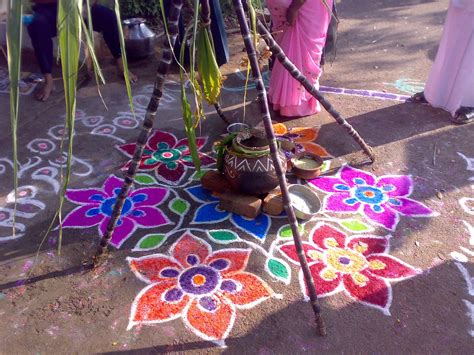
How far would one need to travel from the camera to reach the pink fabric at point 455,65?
3.87 metres

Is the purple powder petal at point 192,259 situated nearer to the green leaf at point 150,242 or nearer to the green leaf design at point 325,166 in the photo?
the green leaf at point 150,242

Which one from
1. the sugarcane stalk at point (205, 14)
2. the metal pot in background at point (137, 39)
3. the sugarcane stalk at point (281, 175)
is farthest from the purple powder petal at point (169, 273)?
the metal pot in background at point (137, 39)

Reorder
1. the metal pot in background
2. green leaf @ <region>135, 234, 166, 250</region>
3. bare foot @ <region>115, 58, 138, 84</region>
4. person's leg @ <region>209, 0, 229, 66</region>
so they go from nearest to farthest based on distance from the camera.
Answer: green leaf @ <region>135, 234, 166, 250</region> → person's leg @ <region>209, 0, 229, 66</region> → bare foot @ <region>115, 58, 138, 84</region> → the metal pot in background

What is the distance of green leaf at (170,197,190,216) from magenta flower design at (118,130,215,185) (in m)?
0.22

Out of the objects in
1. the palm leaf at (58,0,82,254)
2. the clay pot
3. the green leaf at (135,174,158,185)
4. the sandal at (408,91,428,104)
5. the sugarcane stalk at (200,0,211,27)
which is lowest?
the green leaf at (135,174,158,185)

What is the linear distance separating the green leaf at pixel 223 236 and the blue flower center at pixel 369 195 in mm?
978

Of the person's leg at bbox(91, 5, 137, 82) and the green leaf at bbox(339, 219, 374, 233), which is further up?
the person's leg at bbox(91, 5, 137, 82)

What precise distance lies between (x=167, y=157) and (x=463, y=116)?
2.69m

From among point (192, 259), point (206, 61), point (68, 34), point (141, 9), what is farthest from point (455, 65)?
point (141, 9)

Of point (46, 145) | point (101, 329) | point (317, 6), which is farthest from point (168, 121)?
point (101, 329)

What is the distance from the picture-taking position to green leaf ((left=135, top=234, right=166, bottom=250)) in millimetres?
2730

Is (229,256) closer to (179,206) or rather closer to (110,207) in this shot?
(179,206)

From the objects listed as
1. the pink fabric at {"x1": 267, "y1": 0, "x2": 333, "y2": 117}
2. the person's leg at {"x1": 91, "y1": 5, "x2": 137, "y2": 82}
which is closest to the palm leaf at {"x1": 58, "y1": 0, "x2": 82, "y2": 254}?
the pink fabric at {"x1": 267, "y1": 0, "x2": 333, "y2": 117}

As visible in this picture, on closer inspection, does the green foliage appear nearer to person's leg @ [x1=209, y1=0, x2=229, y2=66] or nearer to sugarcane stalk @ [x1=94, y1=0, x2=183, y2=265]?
person's leg @ [x1=209, y1=0, x2=229, y2=66]
